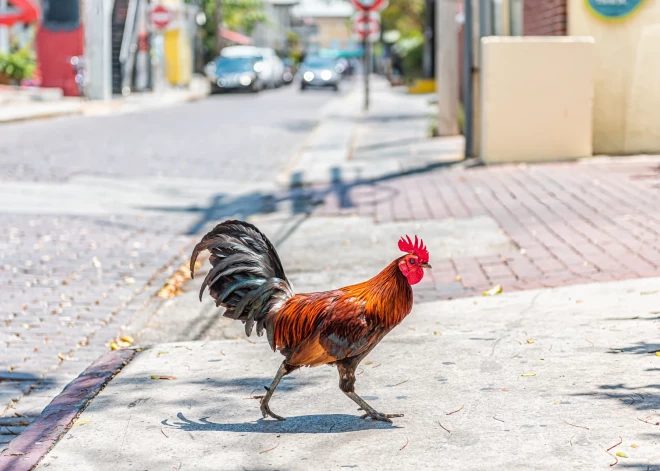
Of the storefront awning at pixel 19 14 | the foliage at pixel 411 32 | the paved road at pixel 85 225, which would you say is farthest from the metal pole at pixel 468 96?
the foliage at pixel 411 32

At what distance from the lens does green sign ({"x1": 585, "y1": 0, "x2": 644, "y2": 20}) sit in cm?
1401

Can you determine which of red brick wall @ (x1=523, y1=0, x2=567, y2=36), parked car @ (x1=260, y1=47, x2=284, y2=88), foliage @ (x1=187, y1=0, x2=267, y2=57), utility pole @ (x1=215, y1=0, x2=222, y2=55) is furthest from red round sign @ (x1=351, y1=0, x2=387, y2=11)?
foliage @ (x1=187, y1=0, x2=267, y2=57)

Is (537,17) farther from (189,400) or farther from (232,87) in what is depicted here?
(232,87)

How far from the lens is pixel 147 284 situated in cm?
866

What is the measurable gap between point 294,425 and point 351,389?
337mm

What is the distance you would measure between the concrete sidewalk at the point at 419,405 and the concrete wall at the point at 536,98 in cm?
703

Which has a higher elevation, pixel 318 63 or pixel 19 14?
pixel 19 14

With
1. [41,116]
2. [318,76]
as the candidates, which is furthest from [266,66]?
[41,116]

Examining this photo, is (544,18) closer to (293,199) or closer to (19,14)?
(293,199)

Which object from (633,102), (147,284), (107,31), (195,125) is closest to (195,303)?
(147,284)

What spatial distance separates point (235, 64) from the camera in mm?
43750

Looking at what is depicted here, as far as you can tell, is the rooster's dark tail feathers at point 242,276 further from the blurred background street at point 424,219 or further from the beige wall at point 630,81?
the beige wall at point 630,81

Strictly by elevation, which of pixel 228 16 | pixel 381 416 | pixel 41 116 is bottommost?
pixel 381 416

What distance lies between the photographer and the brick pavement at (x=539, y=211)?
8039 millimetres
